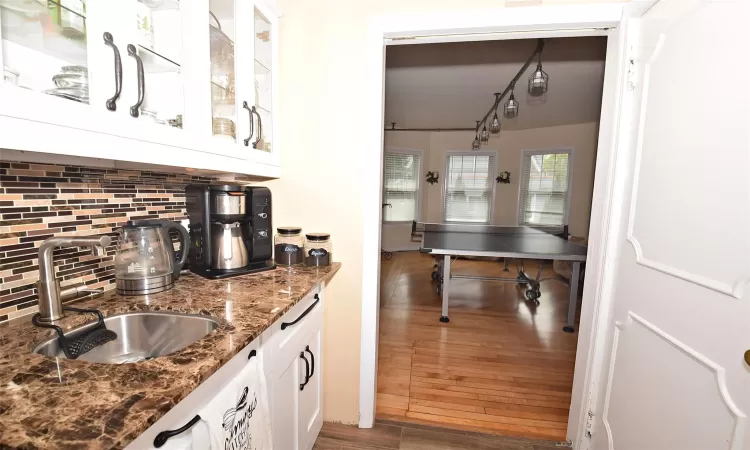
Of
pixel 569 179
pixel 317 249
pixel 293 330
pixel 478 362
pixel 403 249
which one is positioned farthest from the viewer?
pixel 403 249

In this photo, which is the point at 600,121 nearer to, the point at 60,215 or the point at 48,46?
the point at 48,46

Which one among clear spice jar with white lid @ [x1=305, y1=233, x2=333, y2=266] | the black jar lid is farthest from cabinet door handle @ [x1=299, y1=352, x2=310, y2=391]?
the black jar lid

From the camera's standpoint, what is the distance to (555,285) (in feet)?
15.4

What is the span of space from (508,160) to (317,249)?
5834 millimetres

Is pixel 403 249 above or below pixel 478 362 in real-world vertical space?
above

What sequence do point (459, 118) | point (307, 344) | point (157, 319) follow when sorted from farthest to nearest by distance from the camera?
point (459, 118) → point (307, 344) → point (157, 319)

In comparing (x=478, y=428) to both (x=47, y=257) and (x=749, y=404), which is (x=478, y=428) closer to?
(x=749, y=404)

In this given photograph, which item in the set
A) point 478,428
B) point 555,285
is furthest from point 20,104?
point 555,285

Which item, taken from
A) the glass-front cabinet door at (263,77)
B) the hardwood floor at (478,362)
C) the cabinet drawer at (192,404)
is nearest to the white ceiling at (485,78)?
the glass-front cabinet door at (263,77)

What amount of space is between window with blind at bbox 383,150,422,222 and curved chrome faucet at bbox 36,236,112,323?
581cm

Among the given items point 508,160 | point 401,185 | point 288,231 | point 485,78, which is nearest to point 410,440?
point 288,231

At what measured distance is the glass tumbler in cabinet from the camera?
2.27ft

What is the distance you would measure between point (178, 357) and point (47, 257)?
1.76ft

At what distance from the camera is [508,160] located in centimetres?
636
